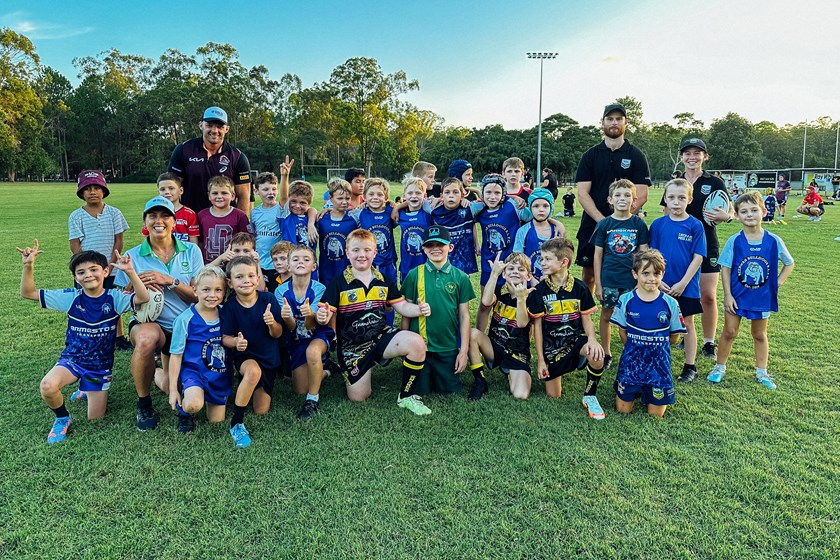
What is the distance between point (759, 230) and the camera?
14.3ft

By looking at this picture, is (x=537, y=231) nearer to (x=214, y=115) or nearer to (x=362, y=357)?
(x=362, y=357)

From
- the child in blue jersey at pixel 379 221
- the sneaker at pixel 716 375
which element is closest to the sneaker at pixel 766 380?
the sneaker at pixel 716 375

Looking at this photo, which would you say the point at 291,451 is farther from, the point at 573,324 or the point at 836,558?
the point at 836,558

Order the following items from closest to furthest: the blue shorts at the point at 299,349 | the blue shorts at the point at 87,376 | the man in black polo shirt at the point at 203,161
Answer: the blue shorts at the point at 87,376
the blue shorts at the point at 299,349
the man in black polo shirt at the point at 203,161

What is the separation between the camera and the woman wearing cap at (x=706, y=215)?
15.7 feet

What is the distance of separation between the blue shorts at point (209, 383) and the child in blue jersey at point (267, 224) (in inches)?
67.9

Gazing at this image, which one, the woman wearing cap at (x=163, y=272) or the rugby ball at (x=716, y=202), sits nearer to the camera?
the woman wearing cap at (x=163, y=272)

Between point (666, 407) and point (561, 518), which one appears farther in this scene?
point (666, 407)

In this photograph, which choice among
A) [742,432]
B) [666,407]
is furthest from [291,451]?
[742,432]

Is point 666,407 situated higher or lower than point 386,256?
lower

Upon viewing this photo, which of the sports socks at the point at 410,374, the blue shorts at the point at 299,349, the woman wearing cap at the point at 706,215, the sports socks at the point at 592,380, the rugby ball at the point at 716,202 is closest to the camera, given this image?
the sports socks at the point at 592,380

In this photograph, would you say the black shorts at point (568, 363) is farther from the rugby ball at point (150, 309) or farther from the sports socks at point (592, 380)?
the rugby ball at point (150, 309)

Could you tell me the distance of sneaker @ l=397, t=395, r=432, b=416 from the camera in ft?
12.5

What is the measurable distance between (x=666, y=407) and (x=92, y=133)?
249 feet
